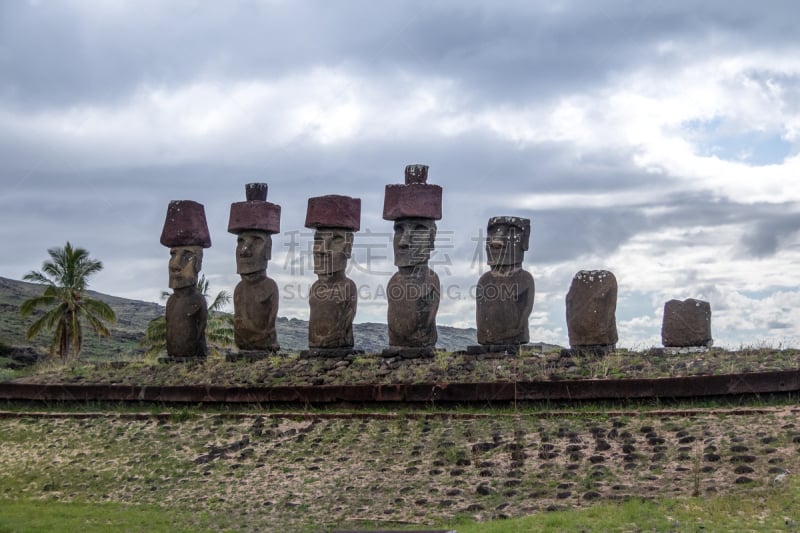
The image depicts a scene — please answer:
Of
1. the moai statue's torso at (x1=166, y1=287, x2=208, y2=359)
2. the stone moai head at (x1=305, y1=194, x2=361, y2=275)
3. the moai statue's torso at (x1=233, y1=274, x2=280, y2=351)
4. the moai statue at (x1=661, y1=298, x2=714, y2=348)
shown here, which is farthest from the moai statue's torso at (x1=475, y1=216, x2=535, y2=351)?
the moai statue's torso at (x1=166, y1=287, x2=208, y2=359)

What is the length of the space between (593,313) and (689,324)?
66.2 inches

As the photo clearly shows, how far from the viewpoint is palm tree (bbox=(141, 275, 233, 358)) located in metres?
28.7

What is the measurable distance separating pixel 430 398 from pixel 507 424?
75.0 inches

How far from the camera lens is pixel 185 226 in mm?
19297

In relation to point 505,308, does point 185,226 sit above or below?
above

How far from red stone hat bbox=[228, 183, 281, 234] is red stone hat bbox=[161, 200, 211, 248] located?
2.69 ft

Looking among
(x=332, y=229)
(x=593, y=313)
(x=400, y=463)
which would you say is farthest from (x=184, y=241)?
(x=400, y=463)

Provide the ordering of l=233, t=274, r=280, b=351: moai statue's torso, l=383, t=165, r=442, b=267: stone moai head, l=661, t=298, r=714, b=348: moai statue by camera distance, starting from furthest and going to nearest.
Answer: l=233, t=274, r=280, b=351: moai statue's torso, l=383, t=165, r=442, b=267: stone moai head, l=661, t=298, r=714, b=348: moai statue

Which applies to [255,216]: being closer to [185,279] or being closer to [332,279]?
[185,279]

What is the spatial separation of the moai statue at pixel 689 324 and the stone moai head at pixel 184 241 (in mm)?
9321

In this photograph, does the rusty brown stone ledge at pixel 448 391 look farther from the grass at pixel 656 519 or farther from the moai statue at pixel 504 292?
→ the grass at pixel 656 519

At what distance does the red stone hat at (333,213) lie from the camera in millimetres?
17812

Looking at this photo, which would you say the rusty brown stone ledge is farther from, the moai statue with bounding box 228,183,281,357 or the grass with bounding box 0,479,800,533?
the grass with bounding box 0,479,800,533

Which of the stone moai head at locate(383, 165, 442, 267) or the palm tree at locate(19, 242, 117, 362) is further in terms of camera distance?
the palm tree at locate(19, 242, 117, 362)
